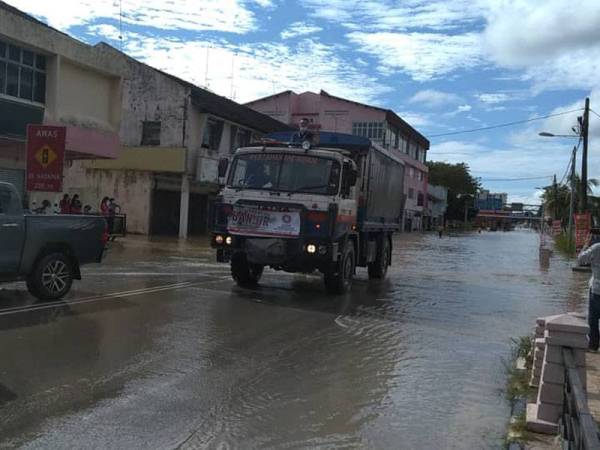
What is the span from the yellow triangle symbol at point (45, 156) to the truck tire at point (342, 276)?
5994 mm

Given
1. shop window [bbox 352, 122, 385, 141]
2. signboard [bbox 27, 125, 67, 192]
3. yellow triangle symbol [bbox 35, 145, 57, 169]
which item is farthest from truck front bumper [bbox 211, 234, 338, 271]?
shop window [bbox 352, 122, 385, 141]

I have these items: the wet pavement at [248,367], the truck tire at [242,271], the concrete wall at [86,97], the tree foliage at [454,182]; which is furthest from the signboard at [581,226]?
the tree foliage at [454,182]

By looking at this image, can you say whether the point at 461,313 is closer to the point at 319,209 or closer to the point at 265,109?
the point at 319,209

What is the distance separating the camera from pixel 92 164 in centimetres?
3259

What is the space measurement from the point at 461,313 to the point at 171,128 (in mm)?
22800

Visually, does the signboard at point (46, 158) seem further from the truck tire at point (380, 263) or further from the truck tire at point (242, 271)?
the truck tire at point (380, 263)

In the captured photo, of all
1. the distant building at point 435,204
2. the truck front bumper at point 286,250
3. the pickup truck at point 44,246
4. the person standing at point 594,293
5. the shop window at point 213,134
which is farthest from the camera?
the distant building at point 435,204

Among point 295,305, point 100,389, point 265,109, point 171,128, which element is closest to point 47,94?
point 171,128

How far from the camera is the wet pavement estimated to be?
505 cm

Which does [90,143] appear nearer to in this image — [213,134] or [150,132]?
[150,132]

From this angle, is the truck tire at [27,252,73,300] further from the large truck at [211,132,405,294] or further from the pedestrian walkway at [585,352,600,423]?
the pedestrian walkway at [585,352,600,423]

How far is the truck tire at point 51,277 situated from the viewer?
33.1 ft

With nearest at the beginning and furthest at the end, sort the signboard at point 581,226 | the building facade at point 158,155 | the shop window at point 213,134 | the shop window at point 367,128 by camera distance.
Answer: the building facade at point 158,155 < the shop window at point 213,134 < the signboard at point 581,226 < the shop window at point 367,128

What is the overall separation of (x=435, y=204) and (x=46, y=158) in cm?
8728
